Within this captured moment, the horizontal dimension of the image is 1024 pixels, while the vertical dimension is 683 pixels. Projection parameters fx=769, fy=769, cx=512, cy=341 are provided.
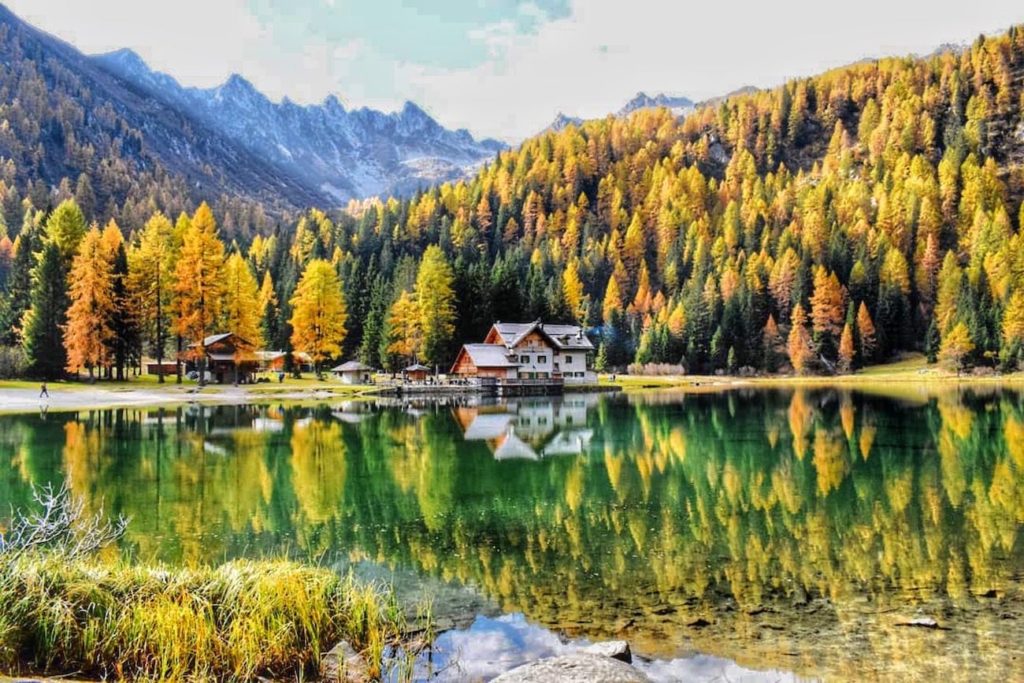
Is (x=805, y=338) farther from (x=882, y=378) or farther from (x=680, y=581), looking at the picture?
(x=680, y=581)

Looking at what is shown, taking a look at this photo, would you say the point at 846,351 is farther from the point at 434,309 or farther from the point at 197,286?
the point at 197,286

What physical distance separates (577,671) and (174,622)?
4.72 meters

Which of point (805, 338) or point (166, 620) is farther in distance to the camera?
point (805, 338)

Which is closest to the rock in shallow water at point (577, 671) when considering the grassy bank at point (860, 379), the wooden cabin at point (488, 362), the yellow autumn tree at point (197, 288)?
the yellow autumn tree at point (197, 288)

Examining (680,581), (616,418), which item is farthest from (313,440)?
(680,581)

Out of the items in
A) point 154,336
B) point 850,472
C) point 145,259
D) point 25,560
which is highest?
point 145,259

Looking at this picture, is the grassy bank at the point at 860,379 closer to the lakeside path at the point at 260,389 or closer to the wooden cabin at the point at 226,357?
the lakeside path at the point at 260,389

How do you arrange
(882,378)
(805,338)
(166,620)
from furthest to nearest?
(805,338)
(882,378)
(166,620)

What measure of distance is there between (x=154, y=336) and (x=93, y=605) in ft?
258

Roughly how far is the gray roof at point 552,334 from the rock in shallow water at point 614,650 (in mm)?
75940

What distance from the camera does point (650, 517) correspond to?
1948 centimetres

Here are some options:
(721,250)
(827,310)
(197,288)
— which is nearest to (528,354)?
(197,288)

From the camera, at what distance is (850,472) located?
26.6 meters

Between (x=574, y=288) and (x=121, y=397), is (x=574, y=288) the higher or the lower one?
the higher one
